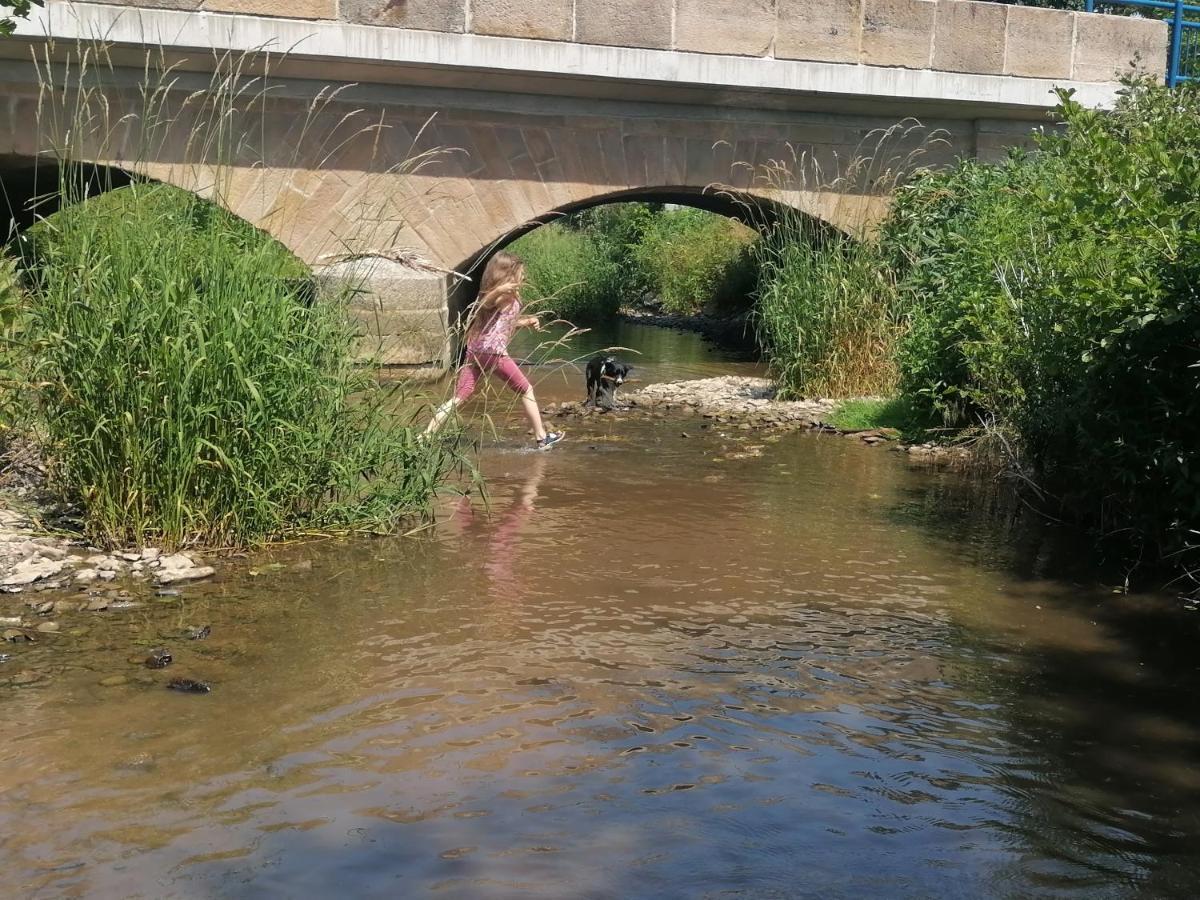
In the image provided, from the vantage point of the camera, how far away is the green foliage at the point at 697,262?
21906 mm

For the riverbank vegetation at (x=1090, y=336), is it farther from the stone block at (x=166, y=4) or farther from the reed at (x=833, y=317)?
the stone block at (x=166, y=4)

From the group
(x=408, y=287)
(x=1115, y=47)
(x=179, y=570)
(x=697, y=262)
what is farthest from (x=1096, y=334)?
(x=697, y=262)

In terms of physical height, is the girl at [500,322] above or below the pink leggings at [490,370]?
above

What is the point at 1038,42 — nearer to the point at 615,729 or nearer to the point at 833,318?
the point at 833,318

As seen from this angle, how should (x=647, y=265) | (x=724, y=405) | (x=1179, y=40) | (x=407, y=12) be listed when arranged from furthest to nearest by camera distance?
1. (x=647, y=265)
2. (x=1179, y=40)
3. (x=724, y=405)
4. (x=407, y=12)

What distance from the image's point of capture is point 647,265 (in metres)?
25.2

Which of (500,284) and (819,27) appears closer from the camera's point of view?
(500,284)

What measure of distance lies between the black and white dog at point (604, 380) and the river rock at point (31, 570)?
590cm

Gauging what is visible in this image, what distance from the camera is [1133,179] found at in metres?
6.55

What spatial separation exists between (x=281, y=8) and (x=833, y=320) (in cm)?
518

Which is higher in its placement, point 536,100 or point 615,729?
point 536,100

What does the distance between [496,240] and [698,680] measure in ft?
28.6

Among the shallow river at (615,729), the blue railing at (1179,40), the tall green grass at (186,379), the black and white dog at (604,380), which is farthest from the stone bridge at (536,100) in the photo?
the shallow river at (615,729)

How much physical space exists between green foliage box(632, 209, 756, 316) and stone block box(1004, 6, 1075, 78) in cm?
749
